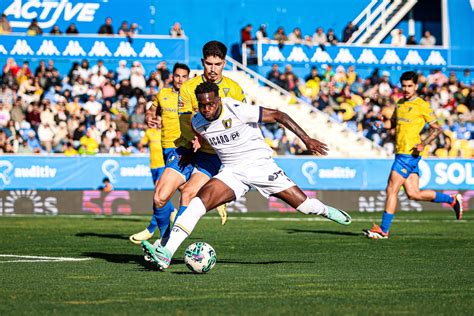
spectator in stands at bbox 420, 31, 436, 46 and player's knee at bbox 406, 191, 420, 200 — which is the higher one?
spectator in stands at bbox 420, 31, 436, 46

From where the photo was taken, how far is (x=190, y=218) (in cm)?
1153

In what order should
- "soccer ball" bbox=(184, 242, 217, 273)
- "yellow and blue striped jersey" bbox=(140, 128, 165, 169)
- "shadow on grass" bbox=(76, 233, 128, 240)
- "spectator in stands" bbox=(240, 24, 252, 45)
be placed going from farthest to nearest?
"spectator in stands" bbox=(240, 24, 252, 45), "yellow and blue striped jersey" bbox=(140, 128, 165, 169), "shadow on grass" bbox=(76, 233, 128, 240), "soccer ball" bbox=(184, 242, 217, 273)

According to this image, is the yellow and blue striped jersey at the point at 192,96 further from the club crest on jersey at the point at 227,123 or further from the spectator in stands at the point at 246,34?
the spectator in stands at the point at 246,34

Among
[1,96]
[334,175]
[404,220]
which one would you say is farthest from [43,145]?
[404,220]

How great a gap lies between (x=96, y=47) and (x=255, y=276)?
28.0 m

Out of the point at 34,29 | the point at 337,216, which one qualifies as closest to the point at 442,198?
the point at 337,216

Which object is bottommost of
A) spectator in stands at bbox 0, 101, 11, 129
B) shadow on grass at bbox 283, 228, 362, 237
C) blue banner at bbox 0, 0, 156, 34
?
shadow on grass at bbox 283, 228, 362, 237

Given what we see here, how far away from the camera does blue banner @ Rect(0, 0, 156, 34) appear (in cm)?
3925

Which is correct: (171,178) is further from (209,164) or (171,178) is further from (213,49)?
(213,49)

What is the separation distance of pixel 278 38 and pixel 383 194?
11.4m

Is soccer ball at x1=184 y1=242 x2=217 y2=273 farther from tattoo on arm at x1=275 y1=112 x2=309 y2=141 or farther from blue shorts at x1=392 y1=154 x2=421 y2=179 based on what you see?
blue shorts at x1=392 y1=154 x2=421 y2=179

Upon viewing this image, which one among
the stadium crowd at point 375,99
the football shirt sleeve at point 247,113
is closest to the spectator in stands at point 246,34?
the stadium crowd at point 375,99

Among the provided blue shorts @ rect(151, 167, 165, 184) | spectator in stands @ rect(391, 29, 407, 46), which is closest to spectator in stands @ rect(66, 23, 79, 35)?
spectator in stands @ rect(391, 29, 407, 46)

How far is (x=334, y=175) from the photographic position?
32.3 meters
